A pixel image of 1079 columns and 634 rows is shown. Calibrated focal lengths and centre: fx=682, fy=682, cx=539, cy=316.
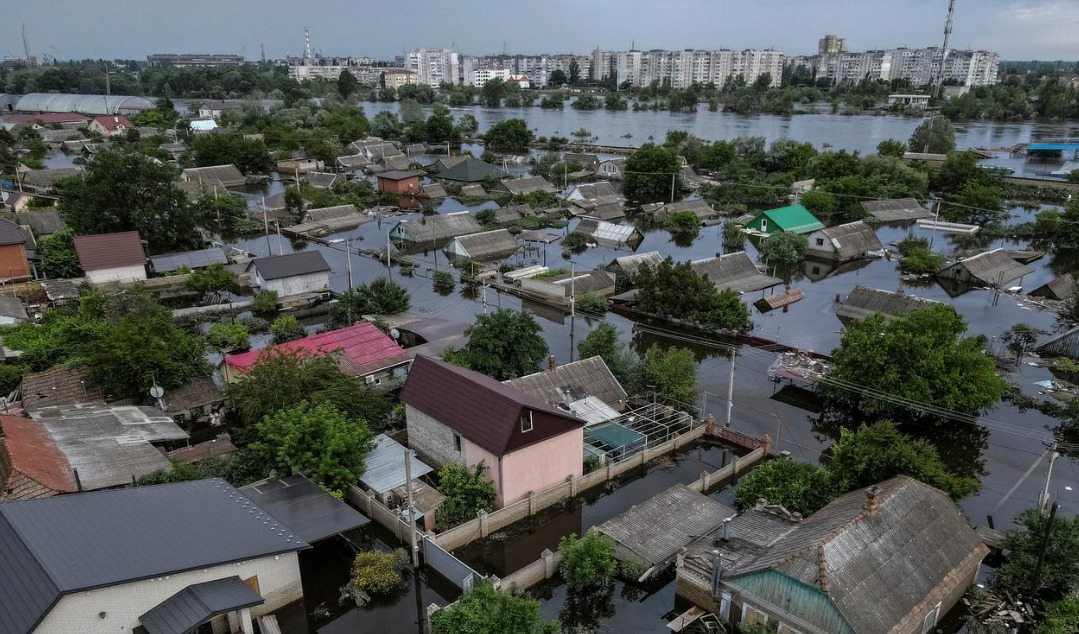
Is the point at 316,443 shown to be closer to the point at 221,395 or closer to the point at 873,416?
the point at 221,395

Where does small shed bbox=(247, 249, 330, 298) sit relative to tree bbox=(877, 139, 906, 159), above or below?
below

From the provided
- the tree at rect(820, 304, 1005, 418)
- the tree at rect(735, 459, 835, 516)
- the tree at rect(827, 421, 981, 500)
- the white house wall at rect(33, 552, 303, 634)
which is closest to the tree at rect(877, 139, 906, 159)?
the tree at rect(820, 304, 1005, 418)

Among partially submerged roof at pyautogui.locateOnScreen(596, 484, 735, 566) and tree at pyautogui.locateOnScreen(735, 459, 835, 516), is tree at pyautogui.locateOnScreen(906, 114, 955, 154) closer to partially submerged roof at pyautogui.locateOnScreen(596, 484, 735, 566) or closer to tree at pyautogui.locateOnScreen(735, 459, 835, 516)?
tree at pyautogui.locateOnScreen(735, 459, 835, 516)

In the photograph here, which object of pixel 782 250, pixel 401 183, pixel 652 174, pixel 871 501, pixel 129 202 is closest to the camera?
pixel 871 501

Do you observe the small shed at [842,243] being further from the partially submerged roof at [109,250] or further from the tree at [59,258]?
the tree at [59,258]

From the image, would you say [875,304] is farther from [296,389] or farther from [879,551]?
[296,389]

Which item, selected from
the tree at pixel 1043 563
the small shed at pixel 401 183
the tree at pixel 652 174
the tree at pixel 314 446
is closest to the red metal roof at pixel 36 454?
the tree at pixel 314 446

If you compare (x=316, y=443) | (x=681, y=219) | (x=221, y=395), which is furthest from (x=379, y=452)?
(x=681, y=219)

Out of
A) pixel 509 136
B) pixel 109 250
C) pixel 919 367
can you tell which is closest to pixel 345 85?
pixel 509 136
